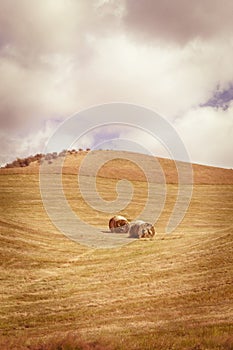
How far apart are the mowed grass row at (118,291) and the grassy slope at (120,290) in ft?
0.12

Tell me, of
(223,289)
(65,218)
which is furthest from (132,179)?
(223,289)

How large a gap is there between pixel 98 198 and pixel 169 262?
40.5 meters

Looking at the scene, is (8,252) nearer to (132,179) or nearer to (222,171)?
(132,179)

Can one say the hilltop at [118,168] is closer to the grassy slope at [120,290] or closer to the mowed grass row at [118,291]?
the mowed grass row at [118,291]

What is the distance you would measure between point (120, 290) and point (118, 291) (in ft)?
0.68

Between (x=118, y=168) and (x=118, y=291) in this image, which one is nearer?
(x=118, y=291)

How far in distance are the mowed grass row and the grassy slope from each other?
0.04 m

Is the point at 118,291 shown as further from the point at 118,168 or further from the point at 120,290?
the point at 118,168

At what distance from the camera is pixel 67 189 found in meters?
69.2

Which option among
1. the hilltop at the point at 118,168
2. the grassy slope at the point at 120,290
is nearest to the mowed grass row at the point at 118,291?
the grassy slope at the point at 120,290

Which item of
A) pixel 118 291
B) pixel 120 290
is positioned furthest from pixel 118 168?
pixel 118 291

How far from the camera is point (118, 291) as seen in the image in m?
21.4

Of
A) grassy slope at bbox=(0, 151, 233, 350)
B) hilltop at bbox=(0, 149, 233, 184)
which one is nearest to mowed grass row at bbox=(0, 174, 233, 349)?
grassy slope at bbox=(0, 151, 233, 350)

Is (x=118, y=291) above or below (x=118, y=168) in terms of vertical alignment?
below
